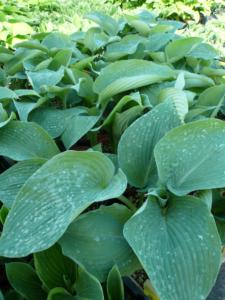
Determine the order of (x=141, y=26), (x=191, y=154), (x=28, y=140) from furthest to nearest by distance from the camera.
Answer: (x=141, y=26)
(x=28, y=140)
(x=191, y=154)

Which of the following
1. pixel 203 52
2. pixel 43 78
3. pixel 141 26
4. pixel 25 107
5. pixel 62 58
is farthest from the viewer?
pixel 141 26

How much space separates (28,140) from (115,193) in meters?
0.30

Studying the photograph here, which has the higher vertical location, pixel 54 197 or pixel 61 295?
pixel 54 197

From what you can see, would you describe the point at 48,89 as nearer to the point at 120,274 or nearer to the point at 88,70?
the point at 88,70

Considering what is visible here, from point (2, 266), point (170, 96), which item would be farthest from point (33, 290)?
point (170, 96)

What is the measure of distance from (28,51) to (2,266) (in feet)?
2.23

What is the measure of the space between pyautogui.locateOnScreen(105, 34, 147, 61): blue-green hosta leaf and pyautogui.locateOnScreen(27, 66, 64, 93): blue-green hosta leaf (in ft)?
0.84

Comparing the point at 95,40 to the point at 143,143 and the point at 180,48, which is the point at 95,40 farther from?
the point at 143,143

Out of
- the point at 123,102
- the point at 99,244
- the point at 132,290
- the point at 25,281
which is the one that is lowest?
the point at 132,290

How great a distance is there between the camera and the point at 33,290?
0.80 m

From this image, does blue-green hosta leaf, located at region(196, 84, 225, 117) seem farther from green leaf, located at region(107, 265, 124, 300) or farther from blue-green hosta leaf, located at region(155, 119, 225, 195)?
green leaf, located at region(107, 265, 124, 300)

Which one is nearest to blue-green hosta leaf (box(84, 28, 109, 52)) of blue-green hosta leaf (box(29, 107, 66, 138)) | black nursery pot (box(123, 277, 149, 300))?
blue-green hosta leaf (box(29, 107, 66, 138))

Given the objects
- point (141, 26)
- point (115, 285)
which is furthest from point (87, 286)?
point (141, 26)

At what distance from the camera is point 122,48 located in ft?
4.48
